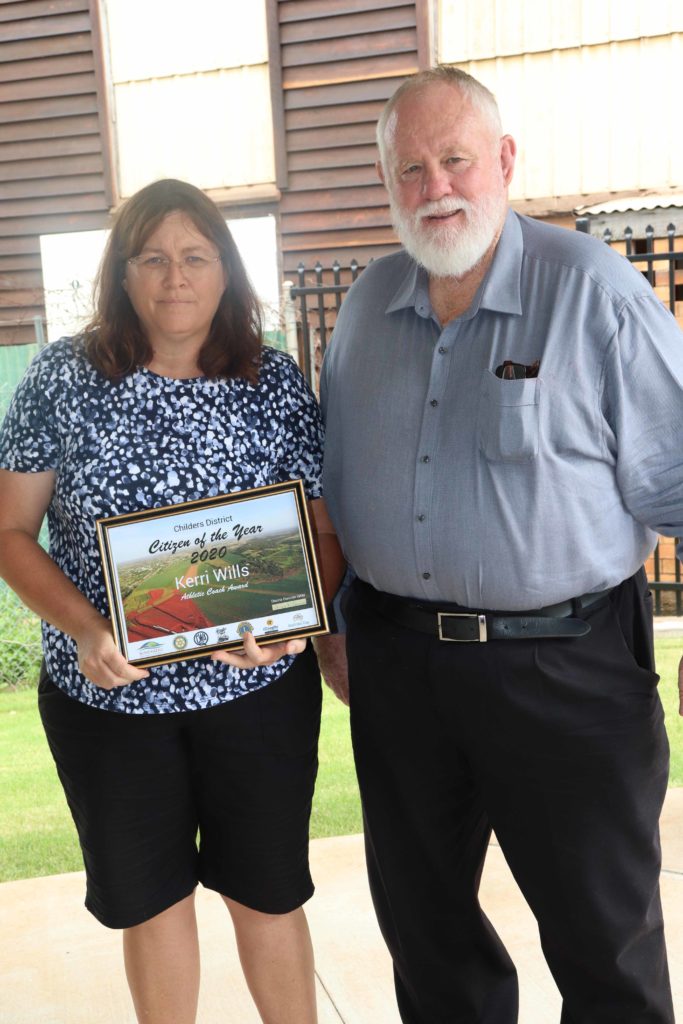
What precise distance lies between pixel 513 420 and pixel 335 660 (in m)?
0.79

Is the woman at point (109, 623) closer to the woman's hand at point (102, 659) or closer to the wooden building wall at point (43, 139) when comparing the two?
the woman's hand at point (102, 659)

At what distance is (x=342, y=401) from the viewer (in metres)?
2.05

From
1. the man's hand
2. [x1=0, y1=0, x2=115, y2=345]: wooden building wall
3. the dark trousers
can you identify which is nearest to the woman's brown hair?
the dark trousers

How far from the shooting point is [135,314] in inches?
76.9

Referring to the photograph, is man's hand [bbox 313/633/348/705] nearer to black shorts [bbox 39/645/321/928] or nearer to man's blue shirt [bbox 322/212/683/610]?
black shorts [bbox 39/645/321/928]

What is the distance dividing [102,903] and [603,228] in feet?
20.3

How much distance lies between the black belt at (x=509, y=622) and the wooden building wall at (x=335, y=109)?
21.2 feet

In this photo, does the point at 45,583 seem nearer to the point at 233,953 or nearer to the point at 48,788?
the point at 233,953

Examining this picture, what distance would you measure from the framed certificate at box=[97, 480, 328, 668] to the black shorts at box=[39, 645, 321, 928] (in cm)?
18

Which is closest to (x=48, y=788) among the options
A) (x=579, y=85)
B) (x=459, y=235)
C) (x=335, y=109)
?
(x=459, y=235)

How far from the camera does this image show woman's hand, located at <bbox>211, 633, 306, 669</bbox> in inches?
70.9

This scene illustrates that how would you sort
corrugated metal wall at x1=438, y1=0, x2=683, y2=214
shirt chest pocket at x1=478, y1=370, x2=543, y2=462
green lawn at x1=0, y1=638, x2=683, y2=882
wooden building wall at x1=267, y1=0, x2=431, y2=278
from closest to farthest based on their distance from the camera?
shirt chest pocket at x1=478, y1=370, x2=543, y2=462 < green lawn at x1=0, y1=638, x2=683, y2=882 < corrugated metal wall at x1=438, y1=0, x2=683, y2=214 < wooden building wall at x1=267, y1=0, x2=431, y2=278

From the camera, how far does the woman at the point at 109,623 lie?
187cm

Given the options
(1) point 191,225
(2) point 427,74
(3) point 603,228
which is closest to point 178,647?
(1) point 191,225
